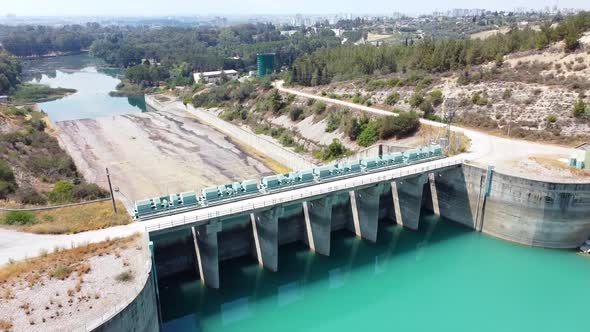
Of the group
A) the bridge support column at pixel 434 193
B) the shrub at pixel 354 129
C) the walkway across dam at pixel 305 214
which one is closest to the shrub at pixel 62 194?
the walkway across dam at pixel 305 214

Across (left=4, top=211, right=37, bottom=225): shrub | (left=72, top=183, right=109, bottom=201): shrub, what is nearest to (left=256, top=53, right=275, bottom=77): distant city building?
(left=72, top=183, right=109, bottom=201): shrub

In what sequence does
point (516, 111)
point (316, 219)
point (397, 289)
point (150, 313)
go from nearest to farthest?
point (150, 313) → point (397, 289) → point (316, 219) → point (516, 111)

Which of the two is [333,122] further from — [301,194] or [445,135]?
[301,194]

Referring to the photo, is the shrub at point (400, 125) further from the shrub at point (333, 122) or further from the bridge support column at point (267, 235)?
the bridge support column at point (267, 235)

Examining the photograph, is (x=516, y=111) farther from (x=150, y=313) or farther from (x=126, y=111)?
(x=126, y=111)

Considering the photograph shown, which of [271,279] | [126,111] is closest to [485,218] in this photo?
[271,279]

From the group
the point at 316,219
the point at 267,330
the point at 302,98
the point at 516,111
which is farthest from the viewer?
the point at 302,98

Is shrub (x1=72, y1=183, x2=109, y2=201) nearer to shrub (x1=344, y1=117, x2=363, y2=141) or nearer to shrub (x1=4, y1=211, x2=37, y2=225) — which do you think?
shrub (x1=4, y1=211, x2=37, y2=225)
